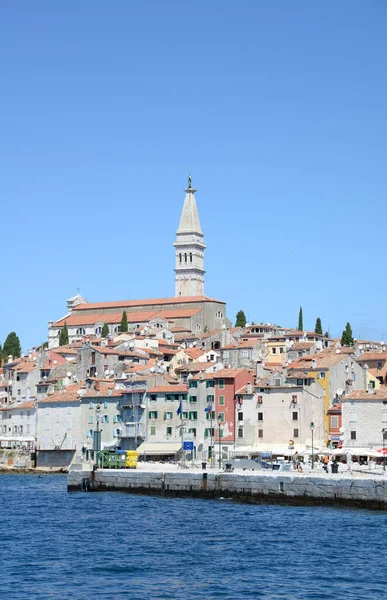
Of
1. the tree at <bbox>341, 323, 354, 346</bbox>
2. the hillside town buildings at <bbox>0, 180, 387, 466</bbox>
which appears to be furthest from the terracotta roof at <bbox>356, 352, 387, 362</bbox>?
the tree at <bbox>341, 323, 354, 346</bbox>

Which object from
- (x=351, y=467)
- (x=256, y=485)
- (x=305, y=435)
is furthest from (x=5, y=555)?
(x=305, y=435)

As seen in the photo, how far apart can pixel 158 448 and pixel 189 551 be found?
4829 centimetres

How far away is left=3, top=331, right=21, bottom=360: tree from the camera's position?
164637 mm

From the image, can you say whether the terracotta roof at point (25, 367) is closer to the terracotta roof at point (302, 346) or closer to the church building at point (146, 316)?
the terracotta roof at point (302, 346)

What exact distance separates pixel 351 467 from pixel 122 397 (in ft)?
106

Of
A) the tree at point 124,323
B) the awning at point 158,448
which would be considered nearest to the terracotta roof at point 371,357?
the awning at point 158,448

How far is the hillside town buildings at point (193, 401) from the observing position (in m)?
88.2

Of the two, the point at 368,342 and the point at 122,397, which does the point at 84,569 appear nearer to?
the point at 122,397

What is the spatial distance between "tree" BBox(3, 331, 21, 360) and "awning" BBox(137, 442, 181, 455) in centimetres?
7405

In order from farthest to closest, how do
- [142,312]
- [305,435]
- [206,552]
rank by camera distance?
[142,312], [305,435], [206,552]

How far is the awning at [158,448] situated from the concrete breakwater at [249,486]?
19.2m

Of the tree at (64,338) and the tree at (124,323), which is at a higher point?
the tree at (124,323)

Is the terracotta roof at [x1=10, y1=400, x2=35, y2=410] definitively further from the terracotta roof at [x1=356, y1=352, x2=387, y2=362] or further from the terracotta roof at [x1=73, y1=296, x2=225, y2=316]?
the terracotta roof at [x1=73, y1=296, x2=225, y2=316]

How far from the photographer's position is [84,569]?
40.7 m
